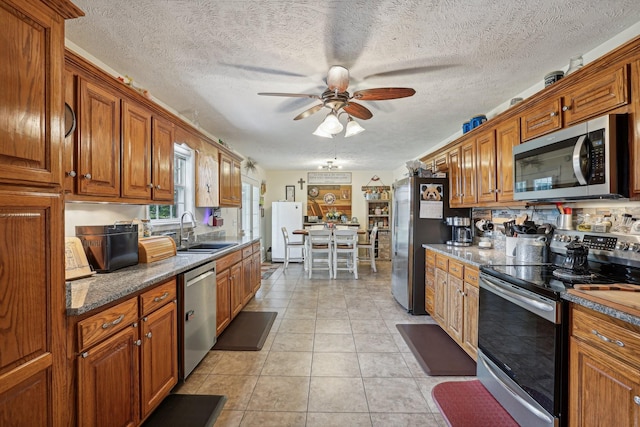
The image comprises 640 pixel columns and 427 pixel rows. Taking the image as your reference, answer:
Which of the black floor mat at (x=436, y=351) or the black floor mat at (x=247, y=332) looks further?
the black floor mat at (x=247, y=332)

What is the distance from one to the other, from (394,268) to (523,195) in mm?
2227

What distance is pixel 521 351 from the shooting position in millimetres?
1645

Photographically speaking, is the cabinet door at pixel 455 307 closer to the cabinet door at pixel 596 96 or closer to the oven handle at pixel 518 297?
the oven handle at pixel 518 297

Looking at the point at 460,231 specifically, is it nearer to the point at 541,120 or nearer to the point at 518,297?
the point at 541,120

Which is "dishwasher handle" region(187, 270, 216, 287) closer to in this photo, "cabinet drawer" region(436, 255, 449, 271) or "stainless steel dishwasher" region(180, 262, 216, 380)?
"stainless steel dishwasher" region(180, 262, 216, 380)

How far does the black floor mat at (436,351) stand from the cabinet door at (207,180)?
103 inches

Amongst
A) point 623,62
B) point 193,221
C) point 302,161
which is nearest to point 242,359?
point 193,221

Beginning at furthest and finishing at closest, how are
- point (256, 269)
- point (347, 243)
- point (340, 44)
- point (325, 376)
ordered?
point (347, 243)
point (256, 269)
point (325, 376)
point (340, 44)

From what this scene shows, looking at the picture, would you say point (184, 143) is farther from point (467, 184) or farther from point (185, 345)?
point (467, 184)

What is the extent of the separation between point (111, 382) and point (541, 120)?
120 inches

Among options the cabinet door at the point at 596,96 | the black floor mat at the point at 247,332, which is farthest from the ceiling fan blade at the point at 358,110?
the black floor mat at the point at 247,332

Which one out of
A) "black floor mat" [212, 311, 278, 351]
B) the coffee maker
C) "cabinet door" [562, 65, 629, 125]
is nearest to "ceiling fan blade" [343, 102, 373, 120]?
"cabinet door" [562, 65, 629, 125]

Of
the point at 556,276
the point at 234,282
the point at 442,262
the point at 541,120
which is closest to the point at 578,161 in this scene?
the point at 541,120

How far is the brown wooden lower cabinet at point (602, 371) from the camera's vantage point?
1074 millimetres
